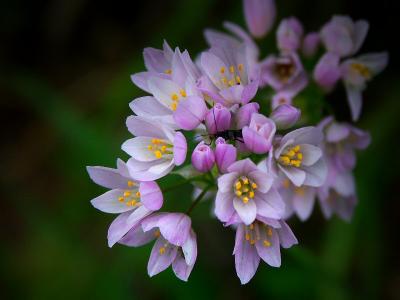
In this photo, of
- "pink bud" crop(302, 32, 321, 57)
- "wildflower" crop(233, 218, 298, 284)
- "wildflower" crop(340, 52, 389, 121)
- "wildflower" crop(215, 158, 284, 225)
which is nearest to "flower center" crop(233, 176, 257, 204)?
"wildflower" crop(215, 158, 284, 225)

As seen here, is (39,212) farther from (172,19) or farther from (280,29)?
(280,29)

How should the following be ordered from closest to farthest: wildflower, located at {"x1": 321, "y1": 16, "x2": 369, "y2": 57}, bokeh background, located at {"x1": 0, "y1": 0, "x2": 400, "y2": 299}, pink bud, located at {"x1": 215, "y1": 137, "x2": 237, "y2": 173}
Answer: pink bud, located at {"x1": 215, "y1": 137, "x2": 237, "y2": 173} < wildflower, located at {"x1": 321, "y1": 16, "x2": 369, "y2": 57} < bokeh background, located at {"x1": 0, "y1": 0, "x2": 400, "y2": 299}

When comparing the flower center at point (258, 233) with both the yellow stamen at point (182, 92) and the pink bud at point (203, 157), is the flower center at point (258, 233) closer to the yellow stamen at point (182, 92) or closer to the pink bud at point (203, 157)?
the pink bud at point (203, 157)

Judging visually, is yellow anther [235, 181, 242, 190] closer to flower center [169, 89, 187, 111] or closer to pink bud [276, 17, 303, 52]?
flower center [169, 89, 187, 111]

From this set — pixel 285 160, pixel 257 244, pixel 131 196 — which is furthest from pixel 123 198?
pixel 285 160

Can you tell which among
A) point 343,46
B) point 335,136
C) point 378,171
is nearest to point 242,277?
point 335,136

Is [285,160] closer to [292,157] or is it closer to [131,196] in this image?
[292,157]

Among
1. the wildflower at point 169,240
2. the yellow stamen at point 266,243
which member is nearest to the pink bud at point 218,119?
the wildflower at point 169,240

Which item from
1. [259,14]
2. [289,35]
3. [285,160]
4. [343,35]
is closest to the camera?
[285,160]
